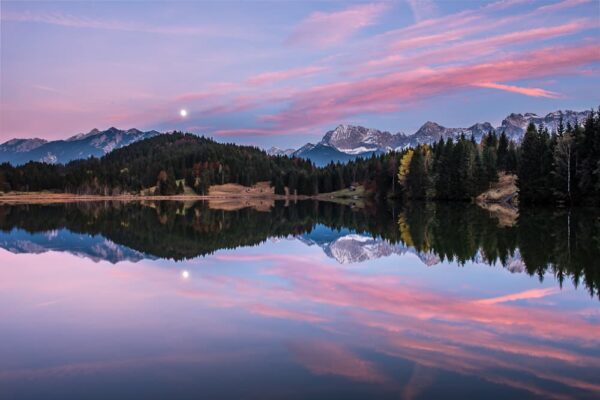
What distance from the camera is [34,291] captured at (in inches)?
829

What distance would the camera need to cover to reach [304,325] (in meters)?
15.2

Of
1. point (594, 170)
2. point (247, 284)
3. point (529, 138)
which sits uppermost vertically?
point (529, 138)

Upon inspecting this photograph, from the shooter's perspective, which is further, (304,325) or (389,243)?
(389,243)

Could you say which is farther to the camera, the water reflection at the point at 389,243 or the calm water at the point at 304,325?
the water reflection at the point at 389,243

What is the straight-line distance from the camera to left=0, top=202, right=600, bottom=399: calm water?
10617 mm

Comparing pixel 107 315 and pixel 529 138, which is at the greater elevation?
pixel 529 138

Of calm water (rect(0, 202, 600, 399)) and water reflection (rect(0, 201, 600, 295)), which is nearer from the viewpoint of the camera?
calm water (rect(0, 202, 600, 399))

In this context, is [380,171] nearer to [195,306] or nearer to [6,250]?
[6,250]

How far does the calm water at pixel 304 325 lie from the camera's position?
10.6 metres

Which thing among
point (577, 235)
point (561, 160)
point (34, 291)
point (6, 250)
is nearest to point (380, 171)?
point (561, 160)

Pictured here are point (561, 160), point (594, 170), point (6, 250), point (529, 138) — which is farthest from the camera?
point (529, 138)

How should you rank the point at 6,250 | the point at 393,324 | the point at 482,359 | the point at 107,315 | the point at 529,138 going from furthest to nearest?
the point at 529,138 < the point at 6,250 < the point at 107,315 < the point at 393,324 < the point at 482,359

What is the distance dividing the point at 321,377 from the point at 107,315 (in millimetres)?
8969

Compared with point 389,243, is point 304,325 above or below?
above
